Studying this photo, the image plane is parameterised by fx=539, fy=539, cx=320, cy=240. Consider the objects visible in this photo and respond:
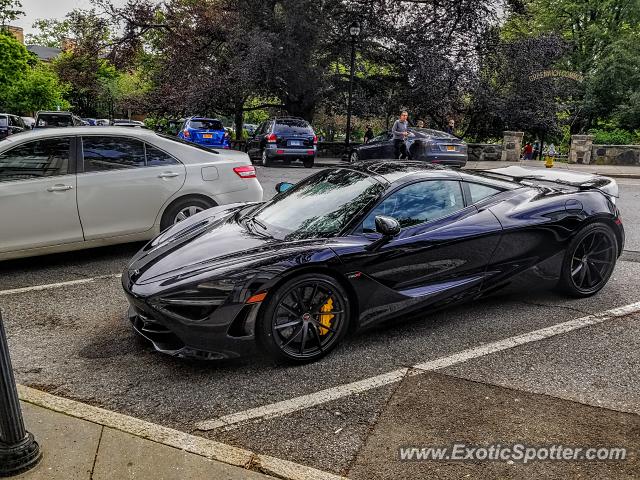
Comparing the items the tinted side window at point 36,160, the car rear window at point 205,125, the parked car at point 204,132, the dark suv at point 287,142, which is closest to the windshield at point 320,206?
the tinted side window at point 36,160

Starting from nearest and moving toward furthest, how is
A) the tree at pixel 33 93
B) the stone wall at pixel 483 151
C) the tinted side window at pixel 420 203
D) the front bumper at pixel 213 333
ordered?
the front bumper at pixel 213 333, the tinted side window at pixel 420 203, the stone wall at pixel 483 151, the tree at pixel 33 93

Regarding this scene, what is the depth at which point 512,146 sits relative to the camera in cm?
2131

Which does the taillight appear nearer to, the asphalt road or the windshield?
the windshield

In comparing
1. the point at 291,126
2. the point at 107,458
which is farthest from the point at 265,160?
the point at 107,458

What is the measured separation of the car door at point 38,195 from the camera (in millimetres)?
5473

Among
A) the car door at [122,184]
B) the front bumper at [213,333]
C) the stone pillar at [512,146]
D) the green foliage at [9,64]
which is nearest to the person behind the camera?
the front bumper at [213,333]

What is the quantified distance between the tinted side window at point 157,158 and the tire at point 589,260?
4.38m

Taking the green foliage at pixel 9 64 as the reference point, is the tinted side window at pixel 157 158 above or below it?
below

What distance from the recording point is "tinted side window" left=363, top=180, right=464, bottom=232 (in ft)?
13.5

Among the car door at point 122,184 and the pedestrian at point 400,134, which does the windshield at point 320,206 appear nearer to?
the car door at point 122,184

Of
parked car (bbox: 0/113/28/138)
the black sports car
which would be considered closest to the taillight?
the black sports car

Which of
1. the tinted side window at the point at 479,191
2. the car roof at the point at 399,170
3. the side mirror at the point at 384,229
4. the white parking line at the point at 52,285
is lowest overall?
the white parking line at the point at 52,285

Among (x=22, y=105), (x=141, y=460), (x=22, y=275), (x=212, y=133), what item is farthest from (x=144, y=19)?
(x=141, y=460)

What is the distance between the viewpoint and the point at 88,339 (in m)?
4.08
